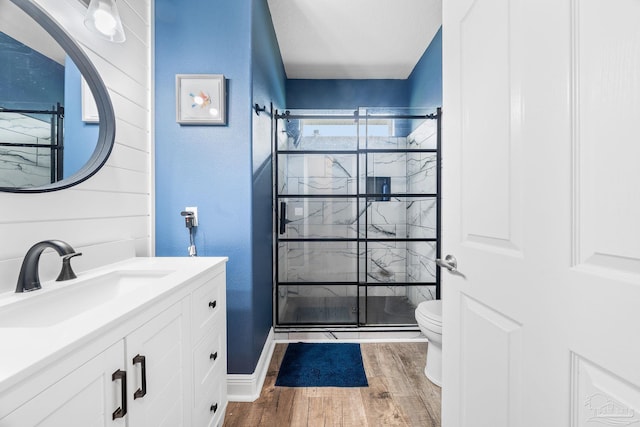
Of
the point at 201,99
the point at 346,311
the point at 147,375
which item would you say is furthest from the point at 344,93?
the point at 147,375

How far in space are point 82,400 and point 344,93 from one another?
134 inches

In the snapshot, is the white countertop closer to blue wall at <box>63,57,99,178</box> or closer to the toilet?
blue wall at <box>63,57,99,178</box>

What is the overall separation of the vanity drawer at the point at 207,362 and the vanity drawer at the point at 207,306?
0.05m

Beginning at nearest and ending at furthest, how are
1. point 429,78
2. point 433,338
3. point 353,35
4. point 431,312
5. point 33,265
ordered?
point 33,265 → point 433,338 → point 431,312 → point 353,35 → point 429,78

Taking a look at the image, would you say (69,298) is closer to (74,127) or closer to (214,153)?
(74,127)

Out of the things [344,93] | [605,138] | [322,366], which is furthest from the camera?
[344,93]

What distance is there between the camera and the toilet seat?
175 centimetres

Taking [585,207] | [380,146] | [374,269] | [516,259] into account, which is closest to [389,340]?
[374,269]

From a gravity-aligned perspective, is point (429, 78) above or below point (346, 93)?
below

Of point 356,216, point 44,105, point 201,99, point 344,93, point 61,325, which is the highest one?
point 344,93

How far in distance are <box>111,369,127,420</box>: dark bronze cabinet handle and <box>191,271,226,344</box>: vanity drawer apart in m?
0.38

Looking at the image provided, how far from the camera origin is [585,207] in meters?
Answer: 0.57

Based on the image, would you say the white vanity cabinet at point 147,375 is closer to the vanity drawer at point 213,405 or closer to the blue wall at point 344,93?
the vanity drawer at point 213,405

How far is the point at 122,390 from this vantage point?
701 millimetres
